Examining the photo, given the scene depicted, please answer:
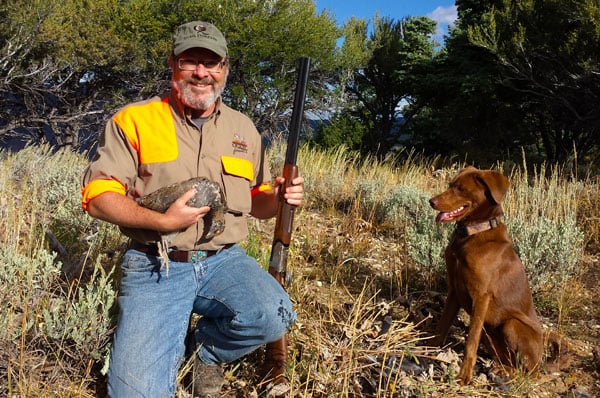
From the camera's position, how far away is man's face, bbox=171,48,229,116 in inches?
97.3

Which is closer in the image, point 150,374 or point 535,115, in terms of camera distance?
point 150,374

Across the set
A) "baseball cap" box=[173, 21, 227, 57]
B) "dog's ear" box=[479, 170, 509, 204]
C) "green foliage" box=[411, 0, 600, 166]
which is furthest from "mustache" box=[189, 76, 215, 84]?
"green foliage" box=[411, 0, 600, 166]

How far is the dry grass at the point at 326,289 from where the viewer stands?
2285 mm

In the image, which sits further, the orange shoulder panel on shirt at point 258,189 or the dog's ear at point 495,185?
the orange shoulder panel on shirt at point 258,189

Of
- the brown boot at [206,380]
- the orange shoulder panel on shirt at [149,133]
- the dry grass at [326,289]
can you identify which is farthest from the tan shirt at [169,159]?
the brown boot at [206,380]

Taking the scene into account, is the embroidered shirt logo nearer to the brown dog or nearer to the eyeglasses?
the eyeglasses

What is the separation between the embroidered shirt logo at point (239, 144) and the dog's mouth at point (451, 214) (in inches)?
50.2

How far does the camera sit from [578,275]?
166 inches

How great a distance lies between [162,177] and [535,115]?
55.2 ft

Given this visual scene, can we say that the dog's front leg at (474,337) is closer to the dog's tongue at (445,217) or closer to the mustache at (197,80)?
the dog's tongue at (445,217)

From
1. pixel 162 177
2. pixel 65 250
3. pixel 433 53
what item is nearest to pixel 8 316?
pixel 162 177

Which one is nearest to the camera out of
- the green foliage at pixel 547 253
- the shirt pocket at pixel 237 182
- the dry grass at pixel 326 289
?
the dry grass at pixel 326 289

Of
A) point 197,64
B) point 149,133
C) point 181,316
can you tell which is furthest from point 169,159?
point 181,316

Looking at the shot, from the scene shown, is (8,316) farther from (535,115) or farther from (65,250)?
(535,115)
